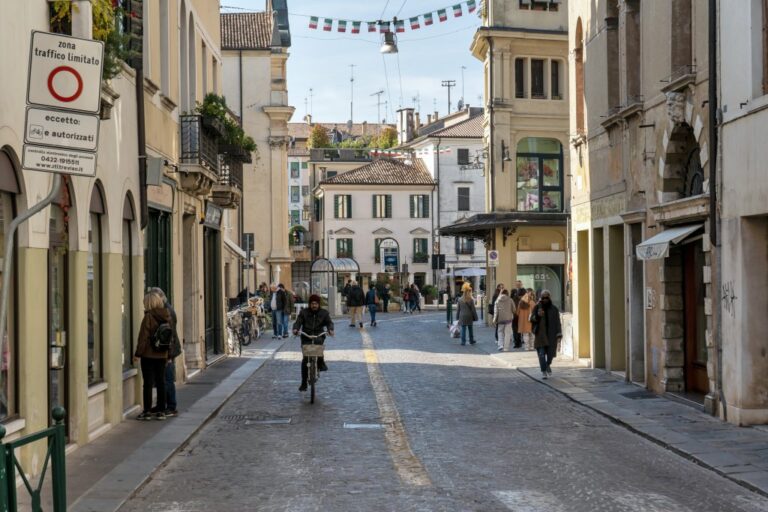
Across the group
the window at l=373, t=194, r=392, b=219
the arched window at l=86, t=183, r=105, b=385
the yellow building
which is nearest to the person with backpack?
the arched window at l=86, t=183, r=105, b=385

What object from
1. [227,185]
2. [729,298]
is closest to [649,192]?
[729,298]

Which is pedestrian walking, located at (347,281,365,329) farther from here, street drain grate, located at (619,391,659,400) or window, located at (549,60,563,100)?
street drain grate, located at (619,391,659,400)

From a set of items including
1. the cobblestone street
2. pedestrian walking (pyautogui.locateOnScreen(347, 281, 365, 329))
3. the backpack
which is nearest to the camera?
the cobblestone street

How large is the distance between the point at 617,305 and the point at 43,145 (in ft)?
56.9

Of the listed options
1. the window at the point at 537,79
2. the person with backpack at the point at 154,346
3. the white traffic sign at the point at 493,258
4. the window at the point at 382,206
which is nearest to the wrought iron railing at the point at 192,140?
the person with backpack at the point at 154,346

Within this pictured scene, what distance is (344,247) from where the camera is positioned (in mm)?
88438

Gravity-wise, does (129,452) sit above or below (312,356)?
below

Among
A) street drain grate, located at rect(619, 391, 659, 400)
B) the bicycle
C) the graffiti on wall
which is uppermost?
the graffiti on wall

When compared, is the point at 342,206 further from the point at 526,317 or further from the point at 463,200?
the point at 526,317

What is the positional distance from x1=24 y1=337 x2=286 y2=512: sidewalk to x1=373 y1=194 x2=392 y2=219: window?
66862mm

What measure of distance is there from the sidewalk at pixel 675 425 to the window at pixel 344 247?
2523 inches

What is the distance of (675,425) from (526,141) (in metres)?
28.7

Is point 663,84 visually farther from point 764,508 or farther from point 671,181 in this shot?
point 764,508

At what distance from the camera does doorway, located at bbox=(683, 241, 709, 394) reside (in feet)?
61.7
